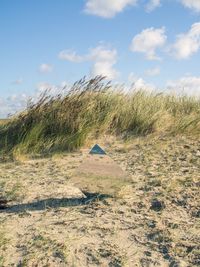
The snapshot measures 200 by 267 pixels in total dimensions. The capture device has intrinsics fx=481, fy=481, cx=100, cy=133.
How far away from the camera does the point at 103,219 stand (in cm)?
438

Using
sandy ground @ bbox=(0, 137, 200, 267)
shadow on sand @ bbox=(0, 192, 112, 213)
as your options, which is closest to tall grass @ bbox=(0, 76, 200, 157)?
sandy ground @ bbox=(0, 137, 200, 267)

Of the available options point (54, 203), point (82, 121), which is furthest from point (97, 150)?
point (82, 121)

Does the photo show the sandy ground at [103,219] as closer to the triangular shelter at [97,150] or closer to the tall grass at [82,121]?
the triangular shelter at [97,150]

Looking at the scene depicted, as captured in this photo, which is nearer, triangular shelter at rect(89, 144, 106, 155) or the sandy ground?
the sandy ground

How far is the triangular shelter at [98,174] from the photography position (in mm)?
4934

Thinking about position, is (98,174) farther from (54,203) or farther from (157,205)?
(157,205)

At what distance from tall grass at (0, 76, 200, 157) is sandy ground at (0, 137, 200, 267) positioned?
3.99ft

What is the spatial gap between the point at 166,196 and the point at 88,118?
3.56m

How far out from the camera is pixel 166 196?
498cm

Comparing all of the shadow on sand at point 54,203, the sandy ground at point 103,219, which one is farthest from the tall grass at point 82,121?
the shadow on sand at point 54,203

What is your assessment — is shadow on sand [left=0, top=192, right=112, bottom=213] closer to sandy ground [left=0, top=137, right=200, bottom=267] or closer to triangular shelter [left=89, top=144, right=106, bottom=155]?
sandy ground [left=0, top=137, right=200, bottom=267]

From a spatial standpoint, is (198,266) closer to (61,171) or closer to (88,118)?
(61,171)

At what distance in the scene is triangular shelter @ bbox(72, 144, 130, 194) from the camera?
493 cm

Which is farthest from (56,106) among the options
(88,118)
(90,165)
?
(90,165)
